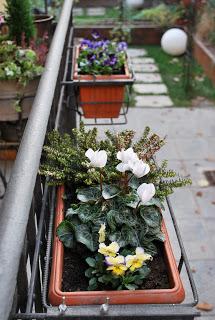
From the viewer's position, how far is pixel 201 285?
2.91m

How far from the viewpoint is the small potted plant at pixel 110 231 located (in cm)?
123

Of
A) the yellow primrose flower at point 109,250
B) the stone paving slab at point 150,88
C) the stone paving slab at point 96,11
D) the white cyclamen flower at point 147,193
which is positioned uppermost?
the white cyclamen flower at point 147,193

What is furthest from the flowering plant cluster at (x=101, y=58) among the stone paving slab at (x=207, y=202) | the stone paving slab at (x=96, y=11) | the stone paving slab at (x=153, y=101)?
the stone paving slab at (x=96, y=11)

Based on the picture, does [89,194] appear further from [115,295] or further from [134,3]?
[134,3]

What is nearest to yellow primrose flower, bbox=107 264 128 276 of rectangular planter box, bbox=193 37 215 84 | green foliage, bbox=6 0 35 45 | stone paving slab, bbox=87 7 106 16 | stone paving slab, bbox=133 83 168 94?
green foliage, bbox=6 0 35 45

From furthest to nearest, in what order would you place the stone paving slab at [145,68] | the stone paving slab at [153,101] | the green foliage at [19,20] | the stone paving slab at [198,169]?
the stone paving slab at [145,68], the stone paving slab at [153,101], the stone paving slab at [198,169], the green foliage at [19,20]

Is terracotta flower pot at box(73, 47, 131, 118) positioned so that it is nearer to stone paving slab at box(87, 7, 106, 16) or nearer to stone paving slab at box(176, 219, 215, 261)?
stone paving slab at box(176, 219, 215, 261)

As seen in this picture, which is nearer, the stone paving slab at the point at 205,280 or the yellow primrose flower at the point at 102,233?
the yellow primrose flower at the point at 102,233

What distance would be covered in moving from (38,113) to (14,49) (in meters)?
2.05

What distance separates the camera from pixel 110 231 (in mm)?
1398

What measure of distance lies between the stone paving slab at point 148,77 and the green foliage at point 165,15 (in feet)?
6.09

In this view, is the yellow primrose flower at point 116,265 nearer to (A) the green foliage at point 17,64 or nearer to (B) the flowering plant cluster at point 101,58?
(B) the flowering plant cluster at point 101,58

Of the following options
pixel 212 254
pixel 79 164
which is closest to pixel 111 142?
pixel 79 164

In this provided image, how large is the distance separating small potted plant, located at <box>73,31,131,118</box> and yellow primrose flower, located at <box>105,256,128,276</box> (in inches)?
59.8
